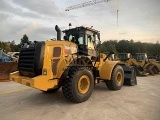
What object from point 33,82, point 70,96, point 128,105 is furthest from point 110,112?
point 33,82

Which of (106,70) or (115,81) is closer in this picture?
(106,70)

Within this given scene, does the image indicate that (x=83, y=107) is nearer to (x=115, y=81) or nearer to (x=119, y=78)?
(x=115, y=81)

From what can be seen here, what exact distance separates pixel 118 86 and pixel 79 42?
2.58m

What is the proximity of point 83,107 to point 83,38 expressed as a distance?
9.21 ft

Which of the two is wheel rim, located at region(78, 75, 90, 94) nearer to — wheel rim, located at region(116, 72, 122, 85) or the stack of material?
wheel rim, located at region(116, 72, 122, 85)

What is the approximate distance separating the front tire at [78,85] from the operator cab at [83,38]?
113 cm

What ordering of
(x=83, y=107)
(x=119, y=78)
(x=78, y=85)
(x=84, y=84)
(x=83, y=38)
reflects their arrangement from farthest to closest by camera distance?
(x=119, y=78) → (x=83, y=38) → (x=84, y=84) → (x=78, y=85) → (x=83, y=107)

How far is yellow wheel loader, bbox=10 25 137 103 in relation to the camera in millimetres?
6020

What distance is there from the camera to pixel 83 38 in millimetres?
7684

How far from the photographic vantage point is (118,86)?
852cm

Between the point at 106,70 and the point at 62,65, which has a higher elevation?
the point at 62,65

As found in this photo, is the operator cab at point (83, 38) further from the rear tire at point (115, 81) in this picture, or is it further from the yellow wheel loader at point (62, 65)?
the rear tire at point (115, 81)

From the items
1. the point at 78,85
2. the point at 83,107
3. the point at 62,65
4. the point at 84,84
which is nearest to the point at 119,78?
the point at 84,84

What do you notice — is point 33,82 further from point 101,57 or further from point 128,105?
point 101,57
